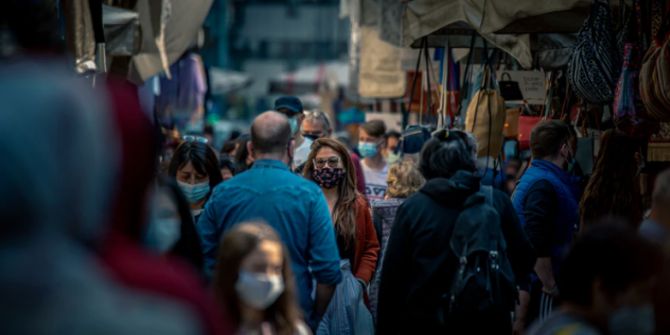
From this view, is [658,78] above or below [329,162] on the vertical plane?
above

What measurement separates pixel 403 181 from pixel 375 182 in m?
2.96

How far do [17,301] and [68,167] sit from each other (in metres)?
0.31

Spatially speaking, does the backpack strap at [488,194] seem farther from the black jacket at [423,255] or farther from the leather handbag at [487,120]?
the leather handbag at [487,120]

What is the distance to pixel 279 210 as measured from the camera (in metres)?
6.57

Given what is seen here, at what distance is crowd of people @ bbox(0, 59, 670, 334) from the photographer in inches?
105

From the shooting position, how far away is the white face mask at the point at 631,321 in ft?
13.6

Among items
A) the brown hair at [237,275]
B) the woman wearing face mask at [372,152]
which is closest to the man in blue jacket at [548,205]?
the brown hair at [237,275]

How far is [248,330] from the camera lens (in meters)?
4.84

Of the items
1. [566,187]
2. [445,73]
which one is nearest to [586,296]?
[566,187]

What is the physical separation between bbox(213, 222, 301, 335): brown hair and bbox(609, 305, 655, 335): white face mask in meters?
1.37

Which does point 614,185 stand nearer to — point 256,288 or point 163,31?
point 256,288

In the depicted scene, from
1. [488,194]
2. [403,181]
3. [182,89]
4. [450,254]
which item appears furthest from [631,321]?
[182,89]

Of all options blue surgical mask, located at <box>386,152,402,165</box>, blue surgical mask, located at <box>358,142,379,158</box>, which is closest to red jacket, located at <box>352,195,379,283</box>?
blue surgical mask, located at <box>358,142,379,158</box>

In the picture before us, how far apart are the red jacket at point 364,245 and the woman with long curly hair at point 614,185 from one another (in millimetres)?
1590
